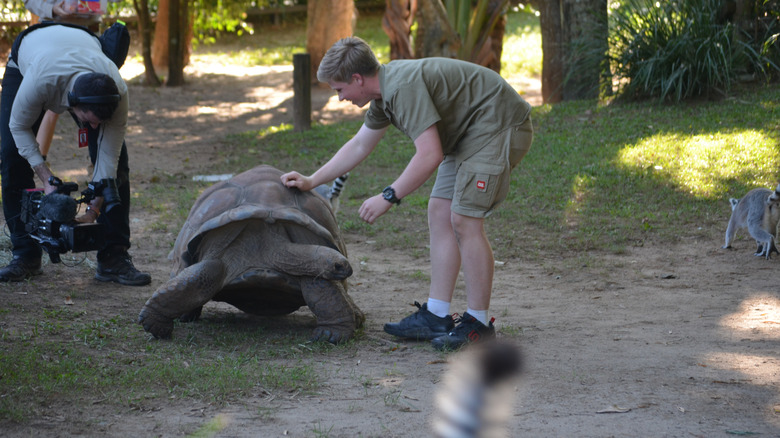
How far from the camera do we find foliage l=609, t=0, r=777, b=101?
10305 millimetres

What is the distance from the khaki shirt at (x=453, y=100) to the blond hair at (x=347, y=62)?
0.13m

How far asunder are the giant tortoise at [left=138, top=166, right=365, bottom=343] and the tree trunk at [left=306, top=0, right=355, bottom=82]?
39.1 ft

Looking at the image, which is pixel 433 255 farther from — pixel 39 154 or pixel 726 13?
pixel 726 13

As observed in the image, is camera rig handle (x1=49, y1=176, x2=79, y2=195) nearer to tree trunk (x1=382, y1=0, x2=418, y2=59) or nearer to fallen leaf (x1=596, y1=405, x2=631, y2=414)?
fallen leaf (x1=596, y1=405, x2=631, y2=414)

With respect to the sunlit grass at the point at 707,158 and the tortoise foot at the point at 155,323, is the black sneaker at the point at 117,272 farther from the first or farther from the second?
the sunlit grass at the point at 707,158

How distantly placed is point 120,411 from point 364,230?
15.6 feet

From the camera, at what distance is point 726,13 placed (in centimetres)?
1089

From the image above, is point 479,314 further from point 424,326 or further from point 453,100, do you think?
point 453,100

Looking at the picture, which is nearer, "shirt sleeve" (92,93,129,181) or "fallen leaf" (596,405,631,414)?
"fallen leaf" (596,405,631,414)

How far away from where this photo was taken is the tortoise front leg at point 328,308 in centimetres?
426

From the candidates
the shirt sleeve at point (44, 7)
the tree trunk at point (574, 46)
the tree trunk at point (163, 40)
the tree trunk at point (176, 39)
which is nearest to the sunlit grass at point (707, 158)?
the tree trunk at point (574, 46)

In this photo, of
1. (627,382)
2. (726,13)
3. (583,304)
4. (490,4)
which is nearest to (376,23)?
(490,4)

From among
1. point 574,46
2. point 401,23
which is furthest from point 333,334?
point 401,23

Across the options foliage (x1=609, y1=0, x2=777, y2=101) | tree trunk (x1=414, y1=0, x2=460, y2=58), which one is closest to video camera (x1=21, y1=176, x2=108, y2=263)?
foliage (x1=609, y1=0, x2=777, y2=101)
